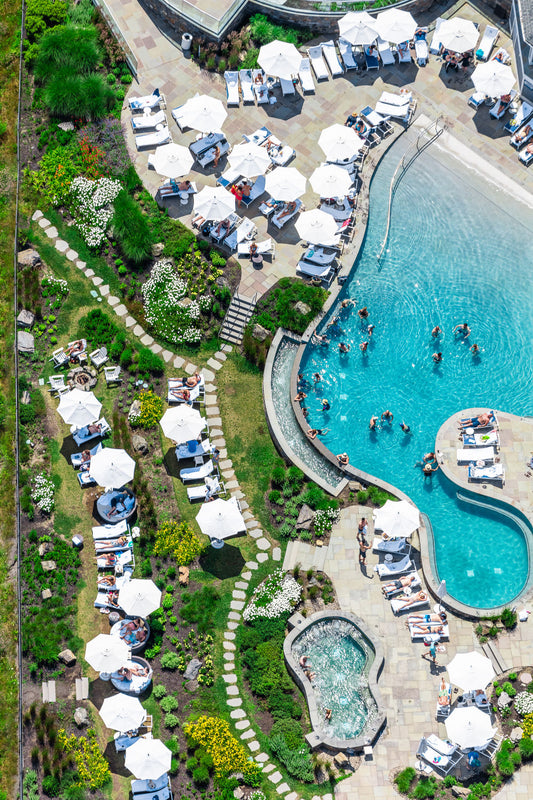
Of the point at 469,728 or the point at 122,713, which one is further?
the point at 122,713

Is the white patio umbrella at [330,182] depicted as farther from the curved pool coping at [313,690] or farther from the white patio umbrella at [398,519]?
the curved pool coping at [313,690]

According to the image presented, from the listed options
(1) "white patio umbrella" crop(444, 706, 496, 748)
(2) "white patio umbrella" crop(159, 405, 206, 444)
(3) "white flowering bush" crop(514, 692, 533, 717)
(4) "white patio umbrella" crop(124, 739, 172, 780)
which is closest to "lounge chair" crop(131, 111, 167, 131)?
(2) "white patio umbrella" crop(159, 405, 206, 444)

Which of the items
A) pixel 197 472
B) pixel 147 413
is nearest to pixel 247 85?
pixel 147 413

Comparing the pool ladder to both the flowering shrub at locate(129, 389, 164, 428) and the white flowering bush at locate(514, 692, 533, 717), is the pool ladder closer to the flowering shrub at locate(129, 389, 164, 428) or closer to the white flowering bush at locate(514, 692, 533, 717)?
the flowering shrub at locate(129, 389, 164, 428)

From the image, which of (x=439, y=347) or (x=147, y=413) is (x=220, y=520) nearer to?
(x=147, y=413)

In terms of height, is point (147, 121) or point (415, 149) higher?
point (415, 149)

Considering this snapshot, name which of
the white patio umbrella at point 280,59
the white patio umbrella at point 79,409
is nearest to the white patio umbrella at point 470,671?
the white patio umbrella at point 79,409

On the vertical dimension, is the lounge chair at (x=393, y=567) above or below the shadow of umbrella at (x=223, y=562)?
above
